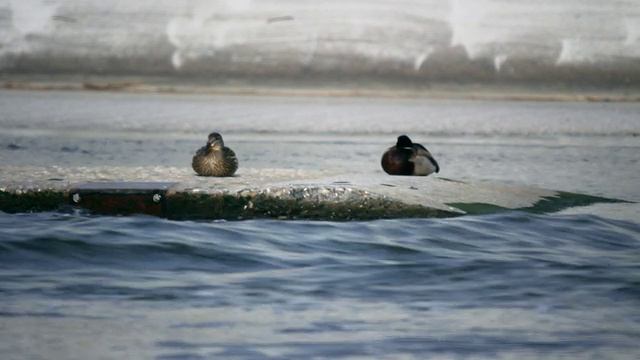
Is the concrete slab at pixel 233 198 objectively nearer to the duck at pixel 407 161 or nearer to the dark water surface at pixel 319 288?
the dark water surface at pixel 319 288

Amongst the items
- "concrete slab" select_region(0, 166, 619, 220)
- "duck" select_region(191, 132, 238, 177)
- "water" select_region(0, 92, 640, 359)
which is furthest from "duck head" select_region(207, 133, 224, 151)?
"water" select_region(0, 92, 640, 359)

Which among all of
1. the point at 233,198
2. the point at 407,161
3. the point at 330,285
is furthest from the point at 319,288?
the point at 407,161

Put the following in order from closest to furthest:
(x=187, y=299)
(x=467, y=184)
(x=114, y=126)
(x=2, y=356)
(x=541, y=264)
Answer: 1. (x=2, y=356)
2. (x=187, y=299)
3. (x=541, y=264)
4. (x=467, y=184)
5. (x=114, y=126)

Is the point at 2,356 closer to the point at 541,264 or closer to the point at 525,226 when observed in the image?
the point at 541,264

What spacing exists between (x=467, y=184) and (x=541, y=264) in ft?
11.0

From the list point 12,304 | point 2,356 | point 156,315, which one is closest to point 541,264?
point 156,315

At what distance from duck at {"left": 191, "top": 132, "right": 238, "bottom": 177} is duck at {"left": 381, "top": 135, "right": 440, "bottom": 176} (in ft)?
5.94

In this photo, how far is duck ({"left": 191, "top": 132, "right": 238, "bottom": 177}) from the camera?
1136cm

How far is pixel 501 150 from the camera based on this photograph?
818 inches

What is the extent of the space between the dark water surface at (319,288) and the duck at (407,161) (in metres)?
2.21

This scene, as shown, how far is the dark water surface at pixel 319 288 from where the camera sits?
5859 mm

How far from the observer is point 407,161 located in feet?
41.1

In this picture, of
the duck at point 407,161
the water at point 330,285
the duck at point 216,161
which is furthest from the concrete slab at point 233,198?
the duck at point 407,161

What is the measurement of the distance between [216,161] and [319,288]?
14.0ft
